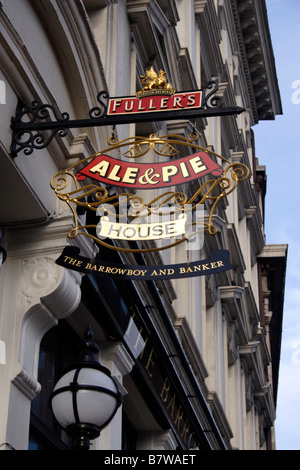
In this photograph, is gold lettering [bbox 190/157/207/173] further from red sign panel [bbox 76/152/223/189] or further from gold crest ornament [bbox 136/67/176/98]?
gold crest ornament [bbox 136/67/176/98]

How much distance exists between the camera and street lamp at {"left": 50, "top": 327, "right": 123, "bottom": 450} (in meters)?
7.83

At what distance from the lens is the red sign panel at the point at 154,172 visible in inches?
336

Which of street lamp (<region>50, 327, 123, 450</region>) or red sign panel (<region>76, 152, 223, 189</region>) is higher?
red sign panel (<region>76, 152, 223, 189</region>)

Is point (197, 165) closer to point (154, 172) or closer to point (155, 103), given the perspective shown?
point (154, 172)

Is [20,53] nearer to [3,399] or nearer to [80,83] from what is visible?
[80,83]

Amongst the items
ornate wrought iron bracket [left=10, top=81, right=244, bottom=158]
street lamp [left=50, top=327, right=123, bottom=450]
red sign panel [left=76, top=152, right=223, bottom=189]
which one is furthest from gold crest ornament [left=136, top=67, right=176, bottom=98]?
street lamp [left=50, top=327, right=123, bottom=450]

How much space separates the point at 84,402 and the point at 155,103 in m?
2.97

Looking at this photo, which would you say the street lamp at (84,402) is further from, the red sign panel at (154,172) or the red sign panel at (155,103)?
the red sign panel at (155,103)

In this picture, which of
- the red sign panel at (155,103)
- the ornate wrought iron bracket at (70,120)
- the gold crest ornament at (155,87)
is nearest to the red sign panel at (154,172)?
the ornate wrought iron bracket at (70,120)

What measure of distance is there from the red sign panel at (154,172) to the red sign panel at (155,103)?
533 millimetres

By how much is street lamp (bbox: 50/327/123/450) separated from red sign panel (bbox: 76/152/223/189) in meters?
1.73

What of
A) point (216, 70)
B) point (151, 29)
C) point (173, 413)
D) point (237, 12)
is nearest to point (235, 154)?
point (216, 70)

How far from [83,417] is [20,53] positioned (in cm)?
374

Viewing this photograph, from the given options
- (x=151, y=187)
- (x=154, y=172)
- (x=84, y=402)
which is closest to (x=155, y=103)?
(x=154, y=172)
